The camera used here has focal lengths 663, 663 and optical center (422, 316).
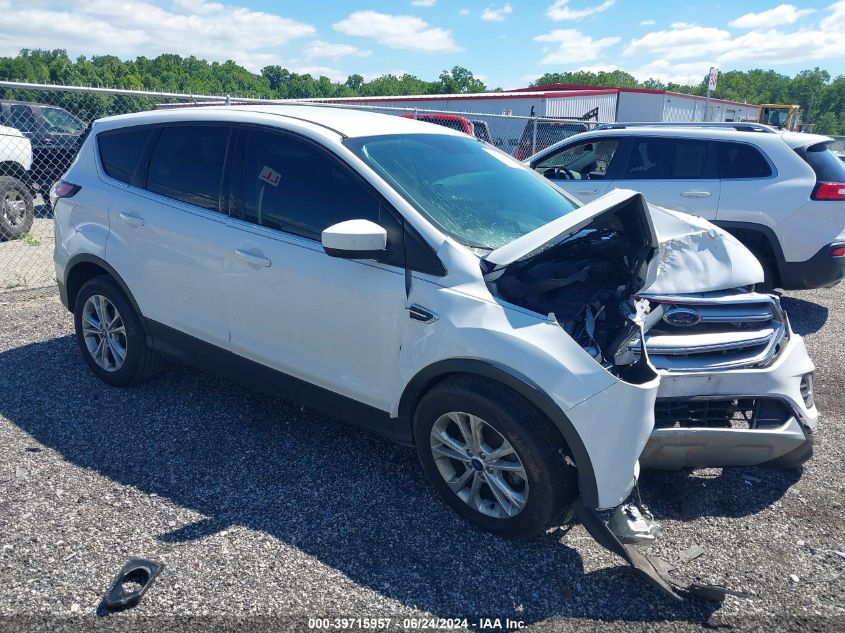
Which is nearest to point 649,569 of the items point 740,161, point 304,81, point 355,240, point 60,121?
point 355,240

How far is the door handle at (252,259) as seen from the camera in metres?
3.64

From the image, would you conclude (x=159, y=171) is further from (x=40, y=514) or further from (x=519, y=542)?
(x=519, y=542)

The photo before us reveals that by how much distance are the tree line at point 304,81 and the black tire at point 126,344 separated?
44507 millimetres

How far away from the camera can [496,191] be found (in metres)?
3.85

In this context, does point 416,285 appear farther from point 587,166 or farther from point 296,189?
point 587,166

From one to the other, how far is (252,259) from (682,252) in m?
2.42

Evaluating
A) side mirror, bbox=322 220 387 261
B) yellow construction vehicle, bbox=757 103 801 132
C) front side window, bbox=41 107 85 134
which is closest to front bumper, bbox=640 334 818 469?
side mirror, bbox=322 220 387 261

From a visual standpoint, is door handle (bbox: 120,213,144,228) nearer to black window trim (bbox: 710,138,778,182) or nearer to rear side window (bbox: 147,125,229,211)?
rear side window (bbox: 147,125,229,211)

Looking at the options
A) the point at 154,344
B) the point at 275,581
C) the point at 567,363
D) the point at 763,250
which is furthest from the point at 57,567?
the point at 763,250

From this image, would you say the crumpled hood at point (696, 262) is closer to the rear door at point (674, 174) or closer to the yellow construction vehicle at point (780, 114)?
the rear door at point (674, 174)

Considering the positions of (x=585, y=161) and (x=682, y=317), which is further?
(x=585, y=161)

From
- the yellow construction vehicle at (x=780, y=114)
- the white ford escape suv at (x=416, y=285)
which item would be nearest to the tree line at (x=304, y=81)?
the yellow construction vehicle at (x=780, y=114)

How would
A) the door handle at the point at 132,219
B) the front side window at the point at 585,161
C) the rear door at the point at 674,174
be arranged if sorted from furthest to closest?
the front side window at the point at 585,161 → the rear door at the point at 674,174 → the door handle at the point at 132,219

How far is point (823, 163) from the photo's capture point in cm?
654
